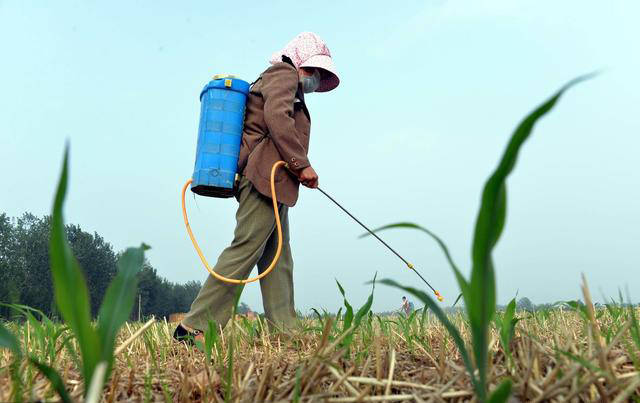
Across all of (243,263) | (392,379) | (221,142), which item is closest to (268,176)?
(221,142)

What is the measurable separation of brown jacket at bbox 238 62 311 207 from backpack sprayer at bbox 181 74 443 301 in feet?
0.21

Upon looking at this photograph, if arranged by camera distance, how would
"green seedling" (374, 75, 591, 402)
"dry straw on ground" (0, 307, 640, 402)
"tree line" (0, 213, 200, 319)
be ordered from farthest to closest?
"tree line" (0, 213, 200, 319)
"dry straw on ground" (0, 307, 640, 402)
"green seedling" (374, 75, 591, 402)

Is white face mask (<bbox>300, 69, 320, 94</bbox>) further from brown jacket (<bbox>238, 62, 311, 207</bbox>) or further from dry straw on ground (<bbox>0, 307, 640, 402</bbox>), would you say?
dry straw on ground (<bbox>0, 307, 640, 402</bbox>)

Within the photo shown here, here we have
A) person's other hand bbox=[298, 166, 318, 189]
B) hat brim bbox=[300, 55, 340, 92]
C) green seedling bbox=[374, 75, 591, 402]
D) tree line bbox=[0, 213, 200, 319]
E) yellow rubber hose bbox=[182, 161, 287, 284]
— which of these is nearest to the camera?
green seedling bbox=[374, 75, 591, 402]

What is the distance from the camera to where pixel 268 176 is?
139 inches

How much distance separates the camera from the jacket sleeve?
3.47 metres

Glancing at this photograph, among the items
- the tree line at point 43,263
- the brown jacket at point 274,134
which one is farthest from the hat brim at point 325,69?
the tree line at point 43,263

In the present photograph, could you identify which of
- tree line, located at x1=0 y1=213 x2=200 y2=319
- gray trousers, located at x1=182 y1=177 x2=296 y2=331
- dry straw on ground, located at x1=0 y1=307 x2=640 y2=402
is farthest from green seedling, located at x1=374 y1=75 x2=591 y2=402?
tree line, located at x1=0 y1=213 x2=200 y2=319

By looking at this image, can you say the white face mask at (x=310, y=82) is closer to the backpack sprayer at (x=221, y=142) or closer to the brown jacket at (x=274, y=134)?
the brown jacket at (x=274, y=134)

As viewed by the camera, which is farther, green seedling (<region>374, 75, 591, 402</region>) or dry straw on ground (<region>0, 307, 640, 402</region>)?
dry straw on ground (<region>0, 307, 640, 402</region>)

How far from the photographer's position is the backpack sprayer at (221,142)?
3.46 meters

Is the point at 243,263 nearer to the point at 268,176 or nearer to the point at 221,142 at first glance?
the point at 268,176

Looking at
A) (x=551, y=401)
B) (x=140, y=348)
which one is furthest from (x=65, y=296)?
(x=140, y=348)

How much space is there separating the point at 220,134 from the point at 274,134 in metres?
0.34
